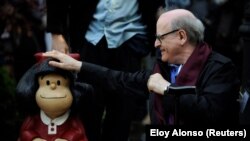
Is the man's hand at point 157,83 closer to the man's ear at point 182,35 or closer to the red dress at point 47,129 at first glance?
the man's ear at point 182,35

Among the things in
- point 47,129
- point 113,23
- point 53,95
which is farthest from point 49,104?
point 113,23

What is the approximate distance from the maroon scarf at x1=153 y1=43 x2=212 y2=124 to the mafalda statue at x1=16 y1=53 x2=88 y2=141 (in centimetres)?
65

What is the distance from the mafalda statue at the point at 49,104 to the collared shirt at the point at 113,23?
24.9 inches

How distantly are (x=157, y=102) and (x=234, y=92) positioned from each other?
51 centimetres

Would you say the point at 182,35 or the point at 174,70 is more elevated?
the point at 182,35

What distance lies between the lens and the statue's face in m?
5.82

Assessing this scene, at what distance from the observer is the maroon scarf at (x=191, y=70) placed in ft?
17.8

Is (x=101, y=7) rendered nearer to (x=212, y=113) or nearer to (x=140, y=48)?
(x=140, y=48)

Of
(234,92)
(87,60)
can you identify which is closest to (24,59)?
(87,60)

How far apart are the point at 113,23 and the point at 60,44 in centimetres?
45

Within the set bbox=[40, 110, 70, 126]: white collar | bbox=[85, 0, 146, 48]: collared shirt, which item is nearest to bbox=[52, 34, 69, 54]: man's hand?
bbox=[85, 0, 146, 48]: collared shirt

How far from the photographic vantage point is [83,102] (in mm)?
6043

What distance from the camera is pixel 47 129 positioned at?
232 inches

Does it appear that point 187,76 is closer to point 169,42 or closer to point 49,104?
point 169,42
